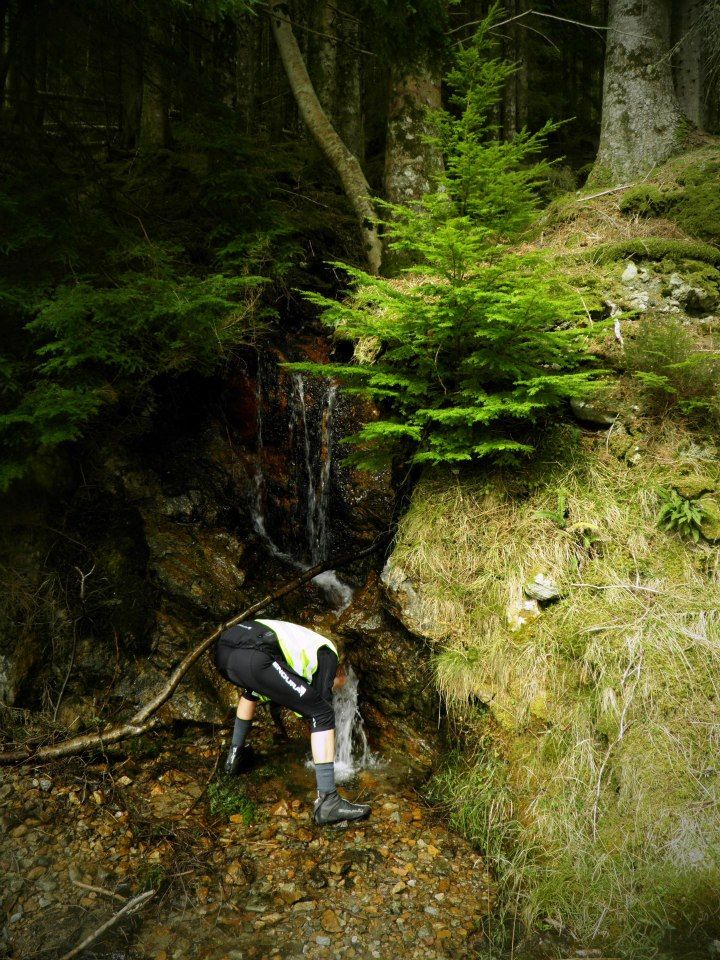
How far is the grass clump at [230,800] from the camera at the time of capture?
12.9 feet

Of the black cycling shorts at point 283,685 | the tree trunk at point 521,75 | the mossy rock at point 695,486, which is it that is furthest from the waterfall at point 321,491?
the tree trunk at point 521,75

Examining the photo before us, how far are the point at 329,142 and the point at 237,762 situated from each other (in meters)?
6.74

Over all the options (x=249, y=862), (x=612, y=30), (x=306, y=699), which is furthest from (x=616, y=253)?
(x=249, y=862)

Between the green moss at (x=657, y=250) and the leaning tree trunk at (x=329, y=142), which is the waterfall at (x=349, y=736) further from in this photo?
the leaning tree trunk at (x=329, y=142)

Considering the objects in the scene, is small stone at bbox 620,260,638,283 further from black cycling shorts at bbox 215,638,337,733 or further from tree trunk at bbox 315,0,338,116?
tree trunk at bbox 315,0,338,116

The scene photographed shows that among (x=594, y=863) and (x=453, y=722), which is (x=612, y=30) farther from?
(x=594, y=863)

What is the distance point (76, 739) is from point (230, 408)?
11.8ft

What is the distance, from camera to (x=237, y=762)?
4289mm

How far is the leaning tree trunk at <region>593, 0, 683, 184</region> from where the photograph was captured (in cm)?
647

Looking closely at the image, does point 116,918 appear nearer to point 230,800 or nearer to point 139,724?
point 230,800

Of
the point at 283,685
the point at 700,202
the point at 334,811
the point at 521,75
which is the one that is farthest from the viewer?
the point at 521,75

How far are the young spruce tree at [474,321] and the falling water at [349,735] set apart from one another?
1.98 m

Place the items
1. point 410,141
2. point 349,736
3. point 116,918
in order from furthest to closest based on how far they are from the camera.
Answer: point 410,141 → point 349,736 → point 116,918

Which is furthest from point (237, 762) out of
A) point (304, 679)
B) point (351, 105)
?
point (351, 105)
